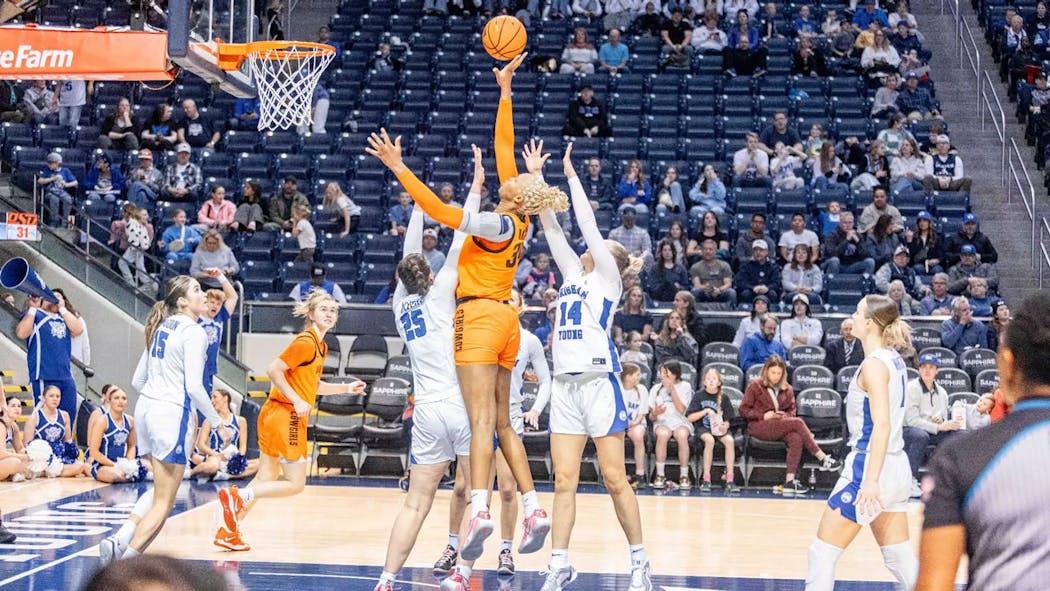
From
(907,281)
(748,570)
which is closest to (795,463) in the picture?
(907,281)

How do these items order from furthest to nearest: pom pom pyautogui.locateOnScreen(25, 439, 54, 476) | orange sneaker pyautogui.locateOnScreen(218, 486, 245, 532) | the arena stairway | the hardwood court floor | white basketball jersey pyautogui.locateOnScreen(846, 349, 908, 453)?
the arena stairway → pom pom pyautogui.locateOnScreen(25, 439, 54, 476) → orange sneaker pyautogui.locateOnScreen(218, 486, 245, 532) → the hardwood court floor → white basketball jersey pyautogui.locateOnScreen(846, 349, 908, 453)

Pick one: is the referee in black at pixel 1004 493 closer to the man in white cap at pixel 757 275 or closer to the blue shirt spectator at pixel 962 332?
the blue shirt spectator at pixel 962 332

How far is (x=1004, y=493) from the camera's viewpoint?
247 centimetres

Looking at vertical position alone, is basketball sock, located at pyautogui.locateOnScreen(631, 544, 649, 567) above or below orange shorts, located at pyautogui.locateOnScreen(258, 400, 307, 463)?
below

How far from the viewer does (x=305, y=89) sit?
11.2 metres

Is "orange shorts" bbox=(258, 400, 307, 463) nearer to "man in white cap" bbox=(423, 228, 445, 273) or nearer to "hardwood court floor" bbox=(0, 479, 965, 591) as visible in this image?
"hardwood court floor" bbox=(0, 479, 965, 591)

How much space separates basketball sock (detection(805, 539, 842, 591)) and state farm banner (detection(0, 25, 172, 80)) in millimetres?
6177

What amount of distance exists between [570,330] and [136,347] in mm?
9506

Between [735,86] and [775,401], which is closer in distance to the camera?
[775,401]

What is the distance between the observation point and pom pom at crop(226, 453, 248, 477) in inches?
505

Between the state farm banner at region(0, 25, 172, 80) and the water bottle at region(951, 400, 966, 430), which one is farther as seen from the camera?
the water bottle at region(951, 400, 966, 430)

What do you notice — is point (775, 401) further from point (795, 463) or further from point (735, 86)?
point (735, 86)

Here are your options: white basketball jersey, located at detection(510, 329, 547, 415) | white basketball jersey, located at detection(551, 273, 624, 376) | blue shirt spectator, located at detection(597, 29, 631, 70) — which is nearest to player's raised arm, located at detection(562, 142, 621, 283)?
white basketball jersey, located at detection(551, 273, 624, 376)

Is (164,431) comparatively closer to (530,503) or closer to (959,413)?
(530,503)
